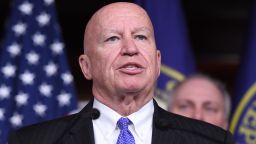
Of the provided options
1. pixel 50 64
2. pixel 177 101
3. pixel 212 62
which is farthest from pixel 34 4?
pixel 212 62

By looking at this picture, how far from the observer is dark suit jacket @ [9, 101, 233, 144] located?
2.02 metres

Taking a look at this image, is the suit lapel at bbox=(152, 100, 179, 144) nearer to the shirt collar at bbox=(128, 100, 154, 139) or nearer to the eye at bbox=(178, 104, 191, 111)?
the shirt collar at bbox=(128, 100, 154, 139)

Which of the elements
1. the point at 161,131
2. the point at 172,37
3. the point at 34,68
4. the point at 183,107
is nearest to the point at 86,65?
the point at 161,131

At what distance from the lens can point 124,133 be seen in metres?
1.98

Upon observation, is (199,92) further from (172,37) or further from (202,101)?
(172,37)

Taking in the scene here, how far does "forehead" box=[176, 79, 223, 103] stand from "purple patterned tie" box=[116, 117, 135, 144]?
56.0 inches

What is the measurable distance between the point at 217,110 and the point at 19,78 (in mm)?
1109

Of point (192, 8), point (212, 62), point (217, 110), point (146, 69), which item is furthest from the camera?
point (212, 62)

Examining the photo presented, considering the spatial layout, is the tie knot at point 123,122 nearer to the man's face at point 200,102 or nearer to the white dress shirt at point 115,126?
the white dress shirt at point 115,126

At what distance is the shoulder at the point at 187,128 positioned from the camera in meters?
2.04

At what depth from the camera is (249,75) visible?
3.95 metres

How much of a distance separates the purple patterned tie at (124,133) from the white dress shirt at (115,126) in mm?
16

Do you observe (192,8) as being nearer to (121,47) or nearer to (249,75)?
(249,75)

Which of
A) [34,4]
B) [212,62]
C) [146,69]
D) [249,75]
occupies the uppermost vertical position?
[146,69]
